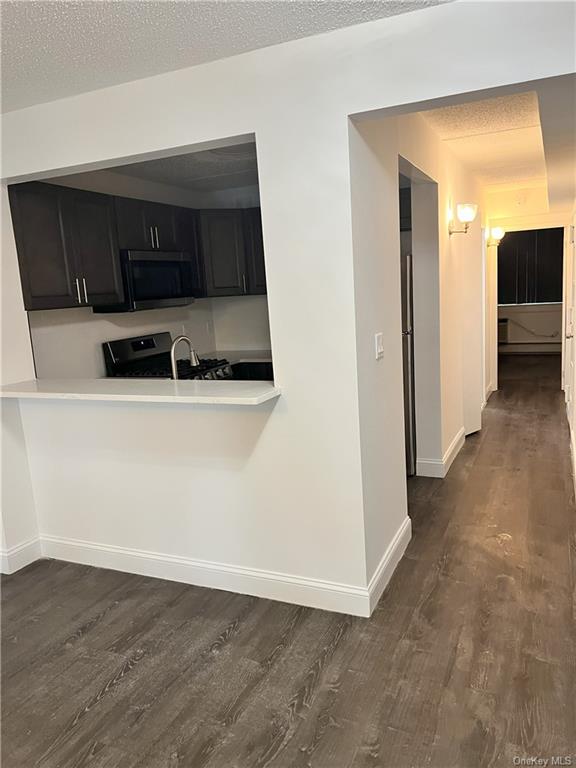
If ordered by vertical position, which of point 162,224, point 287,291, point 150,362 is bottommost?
point 150,362

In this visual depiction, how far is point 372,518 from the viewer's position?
2.74m

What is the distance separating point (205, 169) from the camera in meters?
4.38

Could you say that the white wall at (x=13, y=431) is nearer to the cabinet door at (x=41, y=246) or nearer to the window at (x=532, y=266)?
the cabinet door at (x=41, y=246)

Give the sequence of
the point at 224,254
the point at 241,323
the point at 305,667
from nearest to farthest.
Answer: the point at 305,667
the point at 224,254
the point at 241,323

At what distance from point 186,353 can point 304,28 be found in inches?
132

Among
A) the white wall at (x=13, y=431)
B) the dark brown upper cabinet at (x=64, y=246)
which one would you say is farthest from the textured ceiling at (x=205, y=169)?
the white wall at (x=13, y=431)

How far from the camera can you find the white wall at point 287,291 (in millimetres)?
2125

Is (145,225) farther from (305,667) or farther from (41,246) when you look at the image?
(305,667)

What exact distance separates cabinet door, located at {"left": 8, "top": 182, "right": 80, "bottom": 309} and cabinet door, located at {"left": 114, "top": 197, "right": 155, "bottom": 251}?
1.74 ft

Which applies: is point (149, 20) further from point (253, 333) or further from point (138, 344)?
point (253, 333)

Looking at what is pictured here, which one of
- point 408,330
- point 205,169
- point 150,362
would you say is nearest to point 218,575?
point 150,362

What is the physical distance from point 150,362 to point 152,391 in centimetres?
191

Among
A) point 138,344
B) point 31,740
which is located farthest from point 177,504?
point 138,344

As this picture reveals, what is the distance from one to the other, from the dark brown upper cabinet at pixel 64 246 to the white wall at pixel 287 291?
203mm
